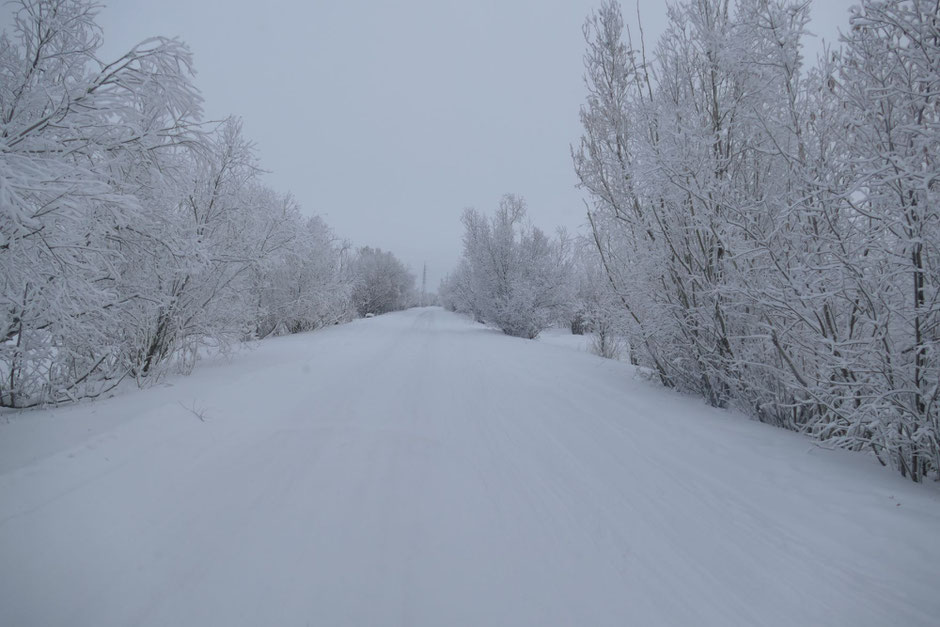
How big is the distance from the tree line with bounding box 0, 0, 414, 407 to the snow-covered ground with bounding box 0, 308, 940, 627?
0.87 metres

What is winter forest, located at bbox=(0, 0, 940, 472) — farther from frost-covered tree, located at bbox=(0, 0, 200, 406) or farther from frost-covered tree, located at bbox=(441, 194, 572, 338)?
frost-covered tree, located at bbox=(441, 194, 572, 338)

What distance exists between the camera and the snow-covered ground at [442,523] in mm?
1441

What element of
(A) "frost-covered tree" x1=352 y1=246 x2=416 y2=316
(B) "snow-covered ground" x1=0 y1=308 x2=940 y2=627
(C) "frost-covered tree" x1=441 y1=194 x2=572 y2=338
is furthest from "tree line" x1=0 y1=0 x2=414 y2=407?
(A) "frost-covered tree" x1=352 y1=246 x2=416 y2=316

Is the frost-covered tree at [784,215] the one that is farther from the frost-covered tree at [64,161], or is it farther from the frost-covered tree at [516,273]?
the frost-covered tree at [516,273]

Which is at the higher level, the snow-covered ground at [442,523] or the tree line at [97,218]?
the tree line at [97,218]

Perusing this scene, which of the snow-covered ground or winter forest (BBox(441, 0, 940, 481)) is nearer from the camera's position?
the snow-covered ground

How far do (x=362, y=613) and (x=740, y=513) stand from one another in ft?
6.88

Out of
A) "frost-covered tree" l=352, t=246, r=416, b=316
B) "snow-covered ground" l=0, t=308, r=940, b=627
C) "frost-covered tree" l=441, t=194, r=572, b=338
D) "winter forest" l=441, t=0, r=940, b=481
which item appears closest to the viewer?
"snow-covered ground" l=0, t=308, r=940, b=627

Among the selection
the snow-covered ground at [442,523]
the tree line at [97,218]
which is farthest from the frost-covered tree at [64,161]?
the snow-covered ground at [442,523]

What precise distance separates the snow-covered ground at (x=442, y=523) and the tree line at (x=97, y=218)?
87cm

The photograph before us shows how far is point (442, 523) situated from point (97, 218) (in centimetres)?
406

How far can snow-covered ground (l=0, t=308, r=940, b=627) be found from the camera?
56.7 inches

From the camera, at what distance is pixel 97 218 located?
3.34 metres

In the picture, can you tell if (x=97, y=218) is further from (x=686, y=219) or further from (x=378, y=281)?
(x=378, y=281)
